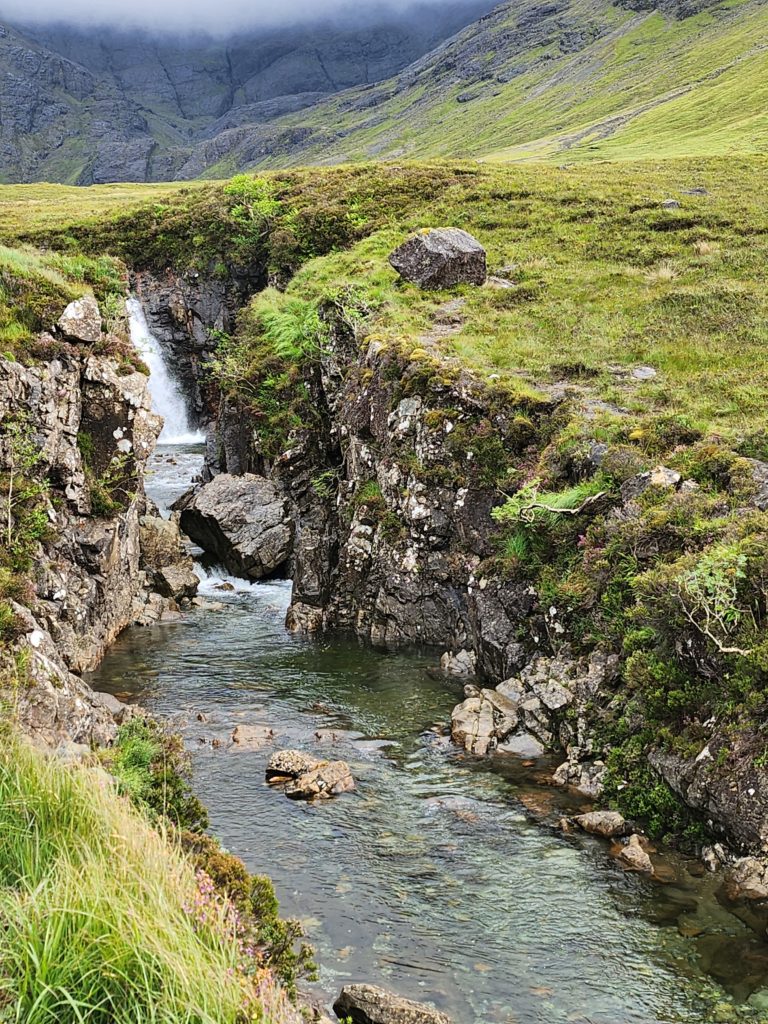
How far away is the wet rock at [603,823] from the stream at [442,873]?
253mm

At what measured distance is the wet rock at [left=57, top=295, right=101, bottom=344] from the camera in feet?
73.0

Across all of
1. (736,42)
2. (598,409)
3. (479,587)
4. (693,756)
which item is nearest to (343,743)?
(479,587)

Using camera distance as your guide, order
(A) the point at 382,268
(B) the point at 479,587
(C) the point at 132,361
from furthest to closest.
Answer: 1. (A) the point at 382,268
2. (C) the point at 132,361
3. (B) the point at 479,587

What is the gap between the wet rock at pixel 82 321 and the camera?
22.3m

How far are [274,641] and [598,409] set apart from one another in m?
11.9

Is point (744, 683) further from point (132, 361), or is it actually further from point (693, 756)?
point (132, 361)

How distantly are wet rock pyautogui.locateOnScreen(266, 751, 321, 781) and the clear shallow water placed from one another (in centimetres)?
54

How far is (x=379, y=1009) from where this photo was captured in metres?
8.88

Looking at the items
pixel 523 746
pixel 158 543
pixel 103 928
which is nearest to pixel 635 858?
pixel 523 746

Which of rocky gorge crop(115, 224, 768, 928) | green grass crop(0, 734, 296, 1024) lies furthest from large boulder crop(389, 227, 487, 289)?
green grass crop(0, 734, 296, 1024)

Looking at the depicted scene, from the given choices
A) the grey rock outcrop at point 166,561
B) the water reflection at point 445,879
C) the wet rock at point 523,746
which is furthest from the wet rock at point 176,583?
the wet rock at point 523,746

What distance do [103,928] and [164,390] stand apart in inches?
1794

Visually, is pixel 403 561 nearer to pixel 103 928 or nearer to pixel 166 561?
pixel 166 561

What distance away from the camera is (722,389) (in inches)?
872
